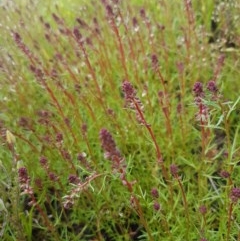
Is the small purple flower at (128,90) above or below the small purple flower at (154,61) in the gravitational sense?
above

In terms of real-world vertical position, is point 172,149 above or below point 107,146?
below

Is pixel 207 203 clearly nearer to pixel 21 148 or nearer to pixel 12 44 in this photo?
pixel 21 148

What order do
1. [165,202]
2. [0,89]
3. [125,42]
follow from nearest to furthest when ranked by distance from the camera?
[165,202], [0,89], [125,42]

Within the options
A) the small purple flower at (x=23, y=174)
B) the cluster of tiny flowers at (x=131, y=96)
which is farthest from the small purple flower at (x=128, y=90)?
the small purple flower at (x=23, y=174)

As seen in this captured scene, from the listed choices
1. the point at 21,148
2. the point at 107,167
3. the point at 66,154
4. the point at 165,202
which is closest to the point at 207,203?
the point at 165,202

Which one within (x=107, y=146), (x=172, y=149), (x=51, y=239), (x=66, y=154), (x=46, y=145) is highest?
(x=107, y=146)

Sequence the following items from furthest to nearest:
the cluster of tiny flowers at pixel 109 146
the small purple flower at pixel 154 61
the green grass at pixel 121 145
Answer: the small purple flower at pixel 154 61 → the green grass at pixel 121 145 → the cluster of tiny flowers at pixel 109 146

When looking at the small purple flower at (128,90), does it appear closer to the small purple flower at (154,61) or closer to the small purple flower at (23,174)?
the small purple flower at (23,174)

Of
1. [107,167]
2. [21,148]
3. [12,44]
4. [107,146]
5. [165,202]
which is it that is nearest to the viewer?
[107,146]

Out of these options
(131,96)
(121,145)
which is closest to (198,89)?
(131,96)
